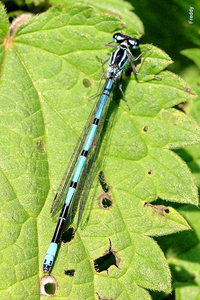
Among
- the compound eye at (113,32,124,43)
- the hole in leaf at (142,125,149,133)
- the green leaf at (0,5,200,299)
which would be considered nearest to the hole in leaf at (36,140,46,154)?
the green leaf at (0,5,200,299)

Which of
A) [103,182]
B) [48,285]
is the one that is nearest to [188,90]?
[103,182]

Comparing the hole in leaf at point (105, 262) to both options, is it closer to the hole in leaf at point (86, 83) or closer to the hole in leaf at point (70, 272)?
the hole in leaf at point (70, 272)

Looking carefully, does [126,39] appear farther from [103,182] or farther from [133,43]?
[103,182]

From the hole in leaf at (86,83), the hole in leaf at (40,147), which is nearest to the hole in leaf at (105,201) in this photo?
the hole in leaf at (40,147)

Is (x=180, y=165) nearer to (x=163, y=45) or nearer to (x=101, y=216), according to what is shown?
(x=101, y=216)

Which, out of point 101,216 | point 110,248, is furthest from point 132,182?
point 110,248

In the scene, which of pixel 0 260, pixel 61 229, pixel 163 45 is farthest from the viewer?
pixel 163 45
